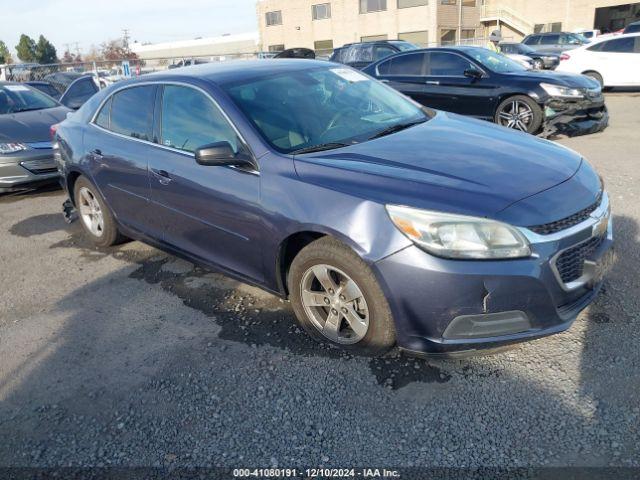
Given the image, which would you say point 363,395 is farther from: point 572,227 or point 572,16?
point 572,16

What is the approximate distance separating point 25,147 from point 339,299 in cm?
604

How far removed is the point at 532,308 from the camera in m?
2.61

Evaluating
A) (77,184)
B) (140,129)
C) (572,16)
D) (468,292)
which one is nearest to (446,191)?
(468,292)

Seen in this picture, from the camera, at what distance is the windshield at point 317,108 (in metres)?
3.45

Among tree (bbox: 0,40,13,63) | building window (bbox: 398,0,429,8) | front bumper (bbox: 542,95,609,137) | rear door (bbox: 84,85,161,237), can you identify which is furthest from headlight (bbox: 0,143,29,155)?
tree (bbox: 0,40,13,63)

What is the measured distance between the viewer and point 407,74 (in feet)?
32.0

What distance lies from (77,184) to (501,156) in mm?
4082

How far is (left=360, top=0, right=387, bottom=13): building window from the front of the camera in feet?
142

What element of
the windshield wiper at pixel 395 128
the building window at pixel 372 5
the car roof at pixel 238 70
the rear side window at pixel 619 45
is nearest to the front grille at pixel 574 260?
the windshield wiper at pixel 395 128

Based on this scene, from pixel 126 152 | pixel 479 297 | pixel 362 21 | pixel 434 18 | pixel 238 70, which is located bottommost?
pixel 479 297

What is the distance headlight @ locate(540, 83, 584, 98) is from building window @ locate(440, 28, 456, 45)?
35.2 metres

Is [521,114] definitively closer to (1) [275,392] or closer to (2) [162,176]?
(2) [162,176]

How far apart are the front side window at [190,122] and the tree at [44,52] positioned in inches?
2913

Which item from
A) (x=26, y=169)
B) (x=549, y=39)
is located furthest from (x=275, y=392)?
(x=549, y=39)
